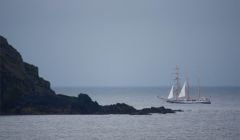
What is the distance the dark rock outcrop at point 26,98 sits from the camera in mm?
119000

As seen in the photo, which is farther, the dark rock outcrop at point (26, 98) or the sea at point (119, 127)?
the dark rock outcrop at point (26, 98)

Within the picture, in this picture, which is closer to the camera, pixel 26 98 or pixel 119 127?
pixel 119 127

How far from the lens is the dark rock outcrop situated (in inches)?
4685

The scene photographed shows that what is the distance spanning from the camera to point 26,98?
11888 cm

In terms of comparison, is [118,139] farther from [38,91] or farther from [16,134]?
[38,91]

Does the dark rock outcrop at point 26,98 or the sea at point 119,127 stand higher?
the dark rock outcrop at point 26,98

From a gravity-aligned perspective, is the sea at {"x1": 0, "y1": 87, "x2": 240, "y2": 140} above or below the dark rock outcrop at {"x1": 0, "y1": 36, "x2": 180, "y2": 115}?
below

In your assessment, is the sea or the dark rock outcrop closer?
the sea

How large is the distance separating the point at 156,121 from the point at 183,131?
1776 cm

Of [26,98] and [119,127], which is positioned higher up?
[26,98]

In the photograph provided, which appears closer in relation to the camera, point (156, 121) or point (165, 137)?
point (165, 137)

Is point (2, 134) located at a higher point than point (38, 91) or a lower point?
lower

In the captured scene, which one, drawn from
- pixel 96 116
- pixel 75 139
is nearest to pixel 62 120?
pixel 96 116

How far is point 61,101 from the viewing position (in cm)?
12419
